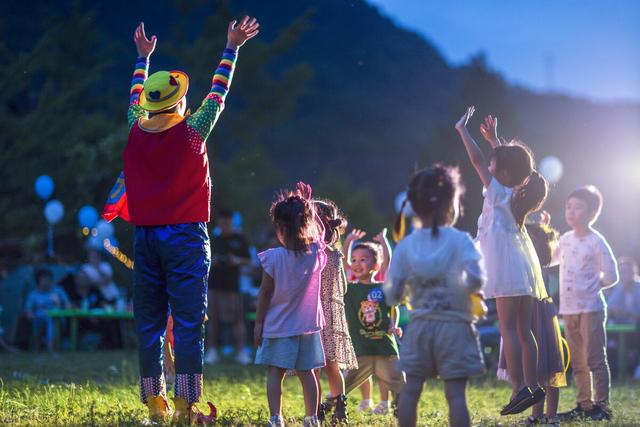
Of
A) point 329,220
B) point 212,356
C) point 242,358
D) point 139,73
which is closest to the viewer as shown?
point 139,73

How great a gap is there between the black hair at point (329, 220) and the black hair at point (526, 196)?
3.94 feet

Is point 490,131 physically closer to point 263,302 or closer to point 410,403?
point 263,302

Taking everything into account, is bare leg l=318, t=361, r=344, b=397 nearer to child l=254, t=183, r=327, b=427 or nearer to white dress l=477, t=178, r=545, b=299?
child l=254, t=183, r=327, b=427

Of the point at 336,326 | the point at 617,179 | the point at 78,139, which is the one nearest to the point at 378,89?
the point at 617,179

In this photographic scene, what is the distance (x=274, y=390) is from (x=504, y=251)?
64.0 inches

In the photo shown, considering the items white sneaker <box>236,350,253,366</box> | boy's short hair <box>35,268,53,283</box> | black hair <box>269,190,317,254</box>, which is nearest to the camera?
black hair <box>269,190,317,254</box>

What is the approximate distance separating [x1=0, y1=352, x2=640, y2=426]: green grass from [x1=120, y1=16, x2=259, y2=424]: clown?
1.29ft

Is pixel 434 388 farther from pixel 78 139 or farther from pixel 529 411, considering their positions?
pixel 78 139

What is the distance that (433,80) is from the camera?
224 ft

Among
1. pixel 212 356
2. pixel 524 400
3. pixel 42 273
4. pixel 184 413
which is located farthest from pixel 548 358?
pixel 42 273

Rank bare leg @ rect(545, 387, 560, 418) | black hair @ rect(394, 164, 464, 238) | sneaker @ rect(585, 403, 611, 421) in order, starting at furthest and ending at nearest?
sneaker @ rect(585, 403, 611, 421) < bare leg @ rect(545, 387, 560, 418) < black hair @ rect(394, 164, 464, 238)

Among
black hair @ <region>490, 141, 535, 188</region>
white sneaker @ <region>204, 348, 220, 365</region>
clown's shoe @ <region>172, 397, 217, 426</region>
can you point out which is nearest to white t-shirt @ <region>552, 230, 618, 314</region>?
black hair @ <region>490, 141, 535, 188</region>

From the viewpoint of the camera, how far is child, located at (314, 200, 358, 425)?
6207 mm

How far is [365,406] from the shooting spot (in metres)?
7.21
